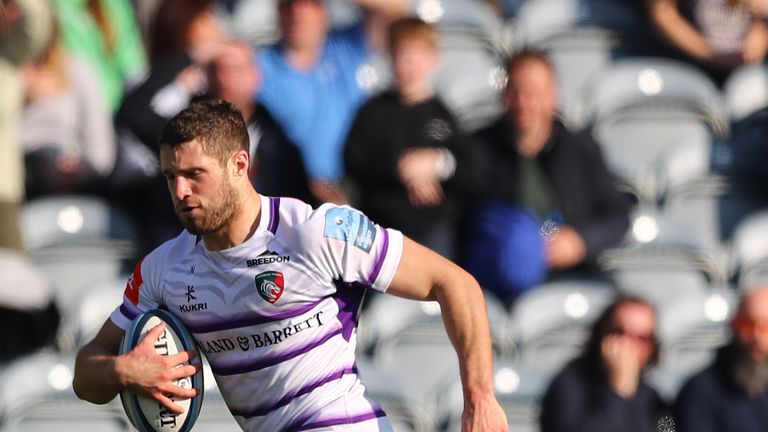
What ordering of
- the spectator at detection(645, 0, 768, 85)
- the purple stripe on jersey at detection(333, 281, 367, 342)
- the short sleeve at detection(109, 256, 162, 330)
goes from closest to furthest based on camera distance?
the purple stripe on jersey at detection(333, 281, 367, 342)
the short sleeve at detection(109, 256, 162, 330)
the spectator at detection(645, 0, 768, 85)

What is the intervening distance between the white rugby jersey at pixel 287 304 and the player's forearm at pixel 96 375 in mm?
259

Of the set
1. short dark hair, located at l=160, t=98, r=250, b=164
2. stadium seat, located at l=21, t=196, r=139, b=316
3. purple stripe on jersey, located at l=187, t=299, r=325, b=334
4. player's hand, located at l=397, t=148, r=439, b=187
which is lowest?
purple stripe on jersey, located at l=187, t=299, r=325, b=334

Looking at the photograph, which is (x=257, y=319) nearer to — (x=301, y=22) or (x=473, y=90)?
(x=301, y=22)

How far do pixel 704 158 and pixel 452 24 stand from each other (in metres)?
1.75

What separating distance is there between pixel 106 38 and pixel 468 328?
4561 millimetres

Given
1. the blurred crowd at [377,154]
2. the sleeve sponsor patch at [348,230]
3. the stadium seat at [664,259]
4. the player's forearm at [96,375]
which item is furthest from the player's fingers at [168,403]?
the stadium seat at [664,259]

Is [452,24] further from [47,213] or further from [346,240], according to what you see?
[346,240]

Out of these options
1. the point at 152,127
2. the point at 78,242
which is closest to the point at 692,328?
the point at 152,127

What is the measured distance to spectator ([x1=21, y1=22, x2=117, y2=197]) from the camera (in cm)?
736

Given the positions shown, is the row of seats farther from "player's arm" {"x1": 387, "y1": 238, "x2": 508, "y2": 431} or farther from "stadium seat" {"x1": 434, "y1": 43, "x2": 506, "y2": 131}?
"player's arm" {"x1": 387, "y1": 238, "x2": 508, "y2": 431}

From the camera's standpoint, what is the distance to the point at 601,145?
7.77 meters

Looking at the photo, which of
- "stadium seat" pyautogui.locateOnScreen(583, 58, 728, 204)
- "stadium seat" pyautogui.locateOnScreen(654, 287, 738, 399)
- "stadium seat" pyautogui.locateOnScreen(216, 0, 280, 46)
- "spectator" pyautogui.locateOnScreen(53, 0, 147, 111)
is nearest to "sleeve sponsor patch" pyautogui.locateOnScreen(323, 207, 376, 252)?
"stadium seat" pyautogui.locateOnScreen(654, 287, 738, 399)

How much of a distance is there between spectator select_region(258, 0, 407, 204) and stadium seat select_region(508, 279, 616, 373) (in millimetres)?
1248

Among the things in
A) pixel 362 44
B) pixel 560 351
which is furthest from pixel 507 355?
pixel 362 44
